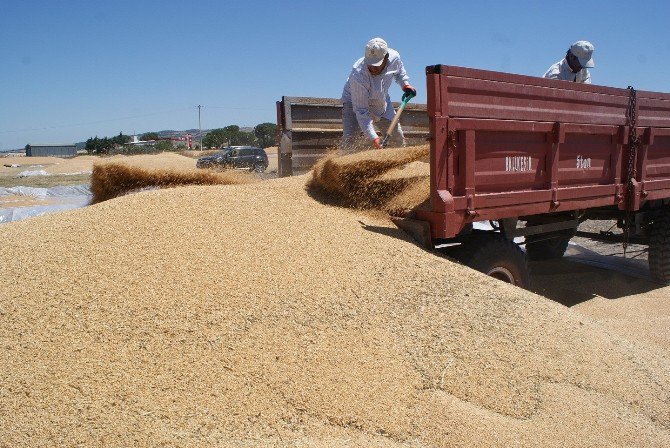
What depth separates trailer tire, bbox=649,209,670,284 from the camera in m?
6.41

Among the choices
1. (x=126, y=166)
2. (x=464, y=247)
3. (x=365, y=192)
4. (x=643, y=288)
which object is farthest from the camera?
(x=643, y=288)

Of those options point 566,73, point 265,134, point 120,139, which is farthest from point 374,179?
point 120,139

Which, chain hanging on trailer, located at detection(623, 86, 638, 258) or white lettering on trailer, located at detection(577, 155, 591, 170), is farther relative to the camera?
chain hanging on trailer, located at detection(623, 86, 638, 258)

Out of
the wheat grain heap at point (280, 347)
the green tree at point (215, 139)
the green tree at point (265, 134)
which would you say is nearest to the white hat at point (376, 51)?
the wheat grain heap at point (280, 347)

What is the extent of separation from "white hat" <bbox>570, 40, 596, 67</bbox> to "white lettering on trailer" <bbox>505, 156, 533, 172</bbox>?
254 centimetres

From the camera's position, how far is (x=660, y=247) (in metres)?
6.44

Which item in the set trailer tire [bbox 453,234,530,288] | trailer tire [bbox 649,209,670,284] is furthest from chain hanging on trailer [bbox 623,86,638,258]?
trailer tire [bbox 453,234,530,288]

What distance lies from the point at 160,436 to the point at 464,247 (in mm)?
2806

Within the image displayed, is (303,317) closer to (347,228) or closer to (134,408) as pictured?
(134,408)

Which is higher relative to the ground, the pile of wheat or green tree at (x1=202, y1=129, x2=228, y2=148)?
green tree at (x1=202, y1=129, x2=228, y2=148)

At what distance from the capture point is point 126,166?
16.6 ft

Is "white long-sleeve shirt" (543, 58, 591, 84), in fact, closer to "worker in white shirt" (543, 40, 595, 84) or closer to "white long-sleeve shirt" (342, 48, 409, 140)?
"worker in white shirt" (543, 40, 595, 84)

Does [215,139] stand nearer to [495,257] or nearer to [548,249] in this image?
[548,249]

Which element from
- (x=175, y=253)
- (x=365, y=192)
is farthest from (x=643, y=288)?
(x=175, y=253)
